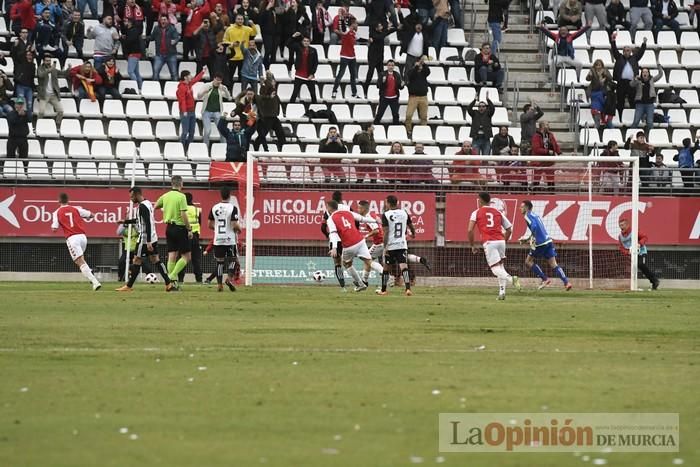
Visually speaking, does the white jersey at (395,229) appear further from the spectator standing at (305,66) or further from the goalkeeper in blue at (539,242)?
the spectator standing at (305,66)

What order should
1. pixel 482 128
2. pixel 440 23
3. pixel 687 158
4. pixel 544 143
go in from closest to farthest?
pixel 544 143 < pixel 687 158 < pixel 482 128 < pixel 440 23

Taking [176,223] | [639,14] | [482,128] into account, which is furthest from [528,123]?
[176,223]

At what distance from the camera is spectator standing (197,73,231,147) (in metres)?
35.8

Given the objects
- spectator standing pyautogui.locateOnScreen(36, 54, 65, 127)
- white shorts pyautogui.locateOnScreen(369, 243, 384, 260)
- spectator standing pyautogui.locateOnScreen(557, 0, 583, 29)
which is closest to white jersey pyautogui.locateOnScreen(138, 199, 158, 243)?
white shorts pyautogui.locateOnScreen(369, 243, 384, 260)

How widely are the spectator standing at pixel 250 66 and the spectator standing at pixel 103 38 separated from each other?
3.72 m

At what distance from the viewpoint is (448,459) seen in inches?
386

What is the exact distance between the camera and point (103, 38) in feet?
124

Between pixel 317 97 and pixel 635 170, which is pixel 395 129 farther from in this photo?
pixel 635 170

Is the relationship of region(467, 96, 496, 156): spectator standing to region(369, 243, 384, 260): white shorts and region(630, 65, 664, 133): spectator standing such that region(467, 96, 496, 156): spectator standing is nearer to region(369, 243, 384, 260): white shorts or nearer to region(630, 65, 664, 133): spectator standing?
region(630, 65, 664, 133): spectator standing

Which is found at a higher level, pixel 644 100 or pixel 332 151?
pixel 644 100

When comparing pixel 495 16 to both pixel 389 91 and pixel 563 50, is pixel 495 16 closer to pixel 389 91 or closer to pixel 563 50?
pixel 563 50

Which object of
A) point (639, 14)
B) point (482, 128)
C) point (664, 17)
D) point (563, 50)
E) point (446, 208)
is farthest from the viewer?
point (664, 17)

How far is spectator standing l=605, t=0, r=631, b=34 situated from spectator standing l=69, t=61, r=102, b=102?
50.9 ft
